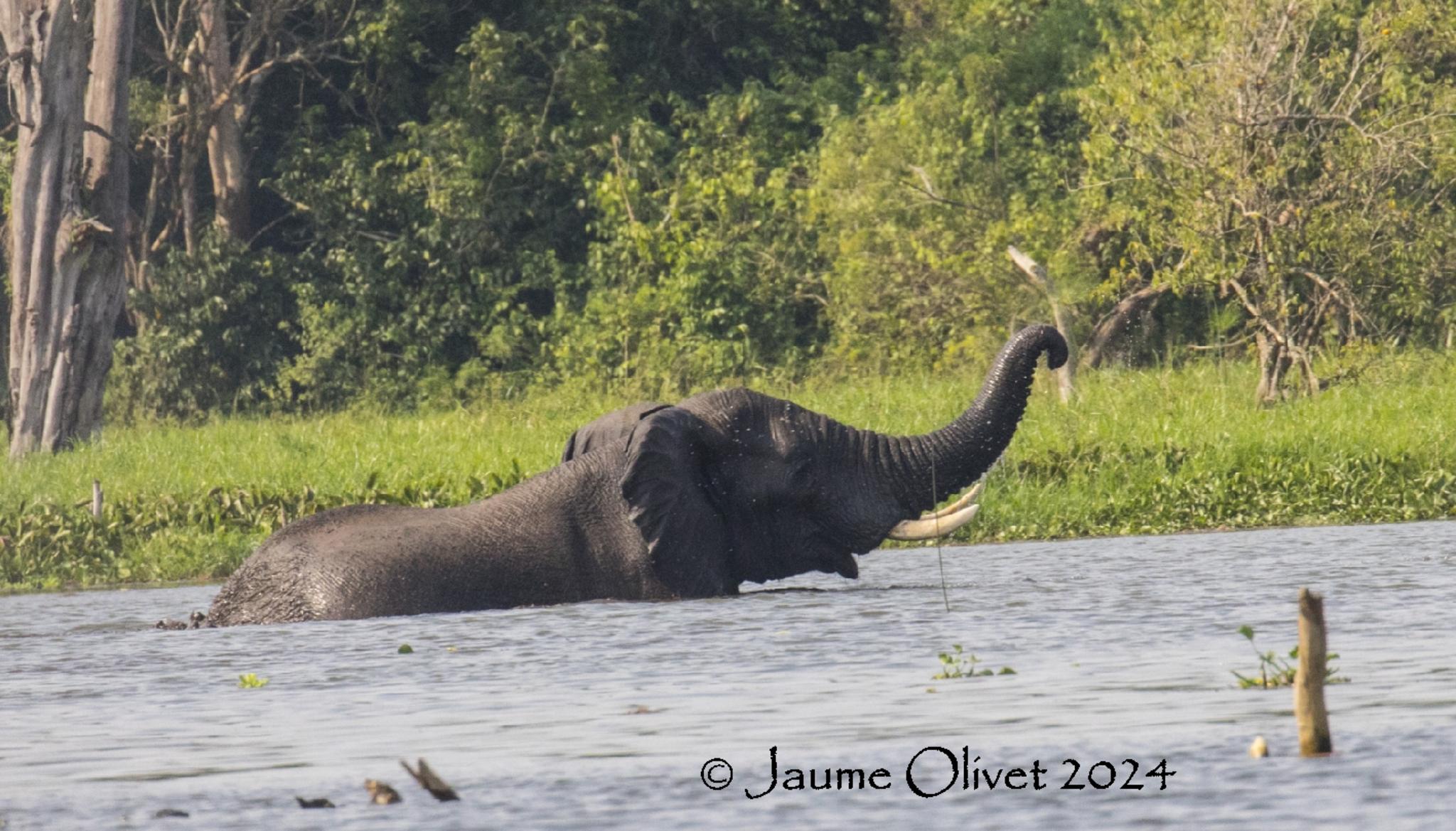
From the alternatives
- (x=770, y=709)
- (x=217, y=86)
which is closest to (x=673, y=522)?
(x=770, y=709)

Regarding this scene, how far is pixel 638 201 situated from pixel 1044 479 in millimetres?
12413

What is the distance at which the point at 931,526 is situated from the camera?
11.0 m

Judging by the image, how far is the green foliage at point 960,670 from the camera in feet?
27.6

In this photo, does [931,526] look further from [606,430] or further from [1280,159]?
[1280,159]

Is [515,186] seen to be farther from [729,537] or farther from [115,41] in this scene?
[729,537]

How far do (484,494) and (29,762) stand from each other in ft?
28.7

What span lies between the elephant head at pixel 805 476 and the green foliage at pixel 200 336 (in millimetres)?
17708

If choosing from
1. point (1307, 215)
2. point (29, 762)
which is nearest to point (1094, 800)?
point (29, 762)

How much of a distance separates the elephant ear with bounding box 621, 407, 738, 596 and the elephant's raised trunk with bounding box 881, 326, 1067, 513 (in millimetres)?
829

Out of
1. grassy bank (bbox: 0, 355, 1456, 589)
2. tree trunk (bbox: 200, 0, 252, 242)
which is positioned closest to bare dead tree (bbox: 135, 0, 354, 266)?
tree trunk (bbox: 200, 0, 252, 242)

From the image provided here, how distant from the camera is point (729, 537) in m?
11.1

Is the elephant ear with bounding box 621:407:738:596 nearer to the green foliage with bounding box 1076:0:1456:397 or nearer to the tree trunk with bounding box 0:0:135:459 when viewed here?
the green foliage with bounding box 1076:0:1456:397

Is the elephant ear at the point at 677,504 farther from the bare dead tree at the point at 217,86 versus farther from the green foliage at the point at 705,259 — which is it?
the bare dead tree at the point at 217,86

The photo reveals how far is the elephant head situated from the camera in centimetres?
1096
